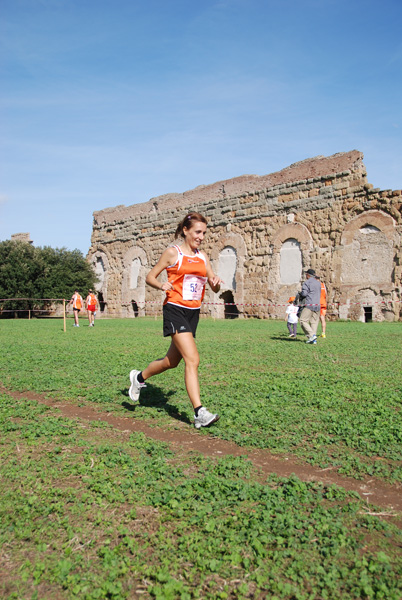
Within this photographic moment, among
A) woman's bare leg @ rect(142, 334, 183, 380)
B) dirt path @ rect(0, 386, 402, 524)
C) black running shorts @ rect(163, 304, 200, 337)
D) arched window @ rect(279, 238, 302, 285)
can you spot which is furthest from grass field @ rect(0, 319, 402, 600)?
arched window @ rect(279, 238, 302, 285)

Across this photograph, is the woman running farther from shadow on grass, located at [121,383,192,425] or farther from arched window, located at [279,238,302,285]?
arched window, located at [279,238,302,285]

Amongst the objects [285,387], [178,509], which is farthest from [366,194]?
[178,509]

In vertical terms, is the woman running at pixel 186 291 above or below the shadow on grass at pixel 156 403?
above

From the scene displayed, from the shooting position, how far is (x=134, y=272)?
31438mm

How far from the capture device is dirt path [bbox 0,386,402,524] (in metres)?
3.08

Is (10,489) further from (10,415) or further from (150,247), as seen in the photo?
(150,247)

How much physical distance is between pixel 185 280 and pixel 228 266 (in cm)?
2085

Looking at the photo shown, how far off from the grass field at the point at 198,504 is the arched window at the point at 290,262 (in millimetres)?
16776

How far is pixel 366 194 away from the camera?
2025cm

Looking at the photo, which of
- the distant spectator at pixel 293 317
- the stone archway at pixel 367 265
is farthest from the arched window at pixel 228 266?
the distant spectator at pixel 293 317

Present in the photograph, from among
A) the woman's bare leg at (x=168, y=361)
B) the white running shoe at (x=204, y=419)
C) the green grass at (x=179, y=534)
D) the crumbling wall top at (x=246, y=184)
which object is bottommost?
the green grass at (x=179, y=534)

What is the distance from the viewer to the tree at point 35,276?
28.6 metres

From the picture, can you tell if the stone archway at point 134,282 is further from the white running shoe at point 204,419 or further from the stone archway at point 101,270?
the white running shoe at point 204,419

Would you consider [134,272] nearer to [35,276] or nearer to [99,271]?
[99,271]
